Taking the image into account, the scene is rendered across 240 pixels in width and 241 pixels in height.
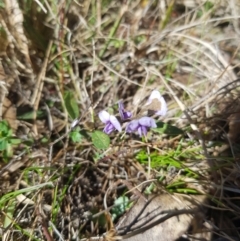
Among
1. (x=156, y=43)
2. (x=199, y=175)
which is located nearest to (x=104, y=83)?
(x=156, y=43)

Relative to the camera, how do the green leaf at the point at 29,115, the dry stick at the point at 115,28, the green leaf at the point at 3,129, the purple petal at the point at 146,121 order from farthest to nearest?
the dry stick at the point at 115,28, the green leaf at the point at 29,115, the green leaf at the point at 3,129, the purple petal at the point at 146,121

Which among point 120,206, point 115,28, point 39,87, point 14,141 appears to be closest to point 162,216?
point 120,206

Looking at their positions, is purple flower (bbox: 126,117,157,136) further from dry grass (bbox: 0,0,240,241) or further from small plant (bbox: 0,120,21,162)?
small plant (bbox: 0,120,21,162)

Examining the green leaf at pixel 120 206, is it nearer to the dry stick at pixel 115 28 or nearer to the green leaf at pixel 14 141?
the green leaf at pixel 14 141

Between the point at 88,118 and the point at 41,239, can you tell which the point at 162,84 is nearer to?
the point at 88,118

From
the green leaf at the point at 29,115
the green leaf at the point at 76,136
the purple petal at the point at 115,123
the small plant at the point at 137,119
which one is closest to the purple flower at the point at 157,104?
the small plant at the point at 137,119

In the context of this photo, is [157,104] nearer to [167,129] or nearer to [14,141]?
[167,129]
